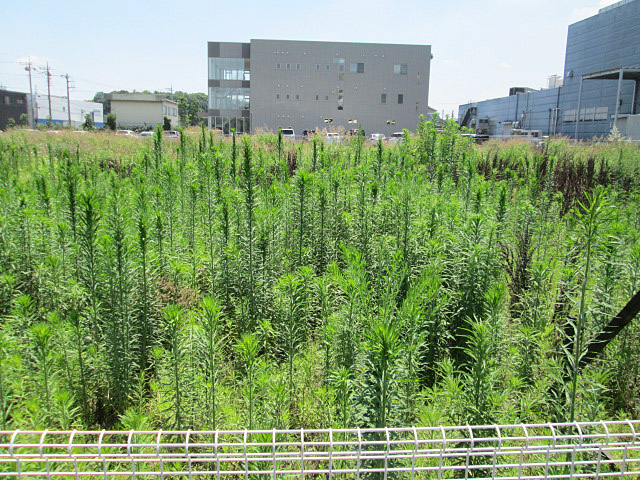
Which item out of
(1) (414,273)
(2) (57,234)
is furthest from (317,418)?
(2) (57,234)

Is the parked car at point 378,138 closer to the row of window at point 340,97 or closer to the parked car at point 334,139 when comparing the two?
the parked car at point 334,139

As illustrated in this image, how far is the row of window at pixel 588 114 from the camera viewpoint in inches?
2199

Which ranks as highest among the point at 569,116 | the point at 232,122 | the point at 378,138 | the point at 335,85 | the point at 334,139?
the point at 335,85

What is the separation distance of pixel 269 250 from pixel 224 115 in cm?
6354

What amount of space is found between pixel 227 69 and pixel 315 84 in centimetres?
1316

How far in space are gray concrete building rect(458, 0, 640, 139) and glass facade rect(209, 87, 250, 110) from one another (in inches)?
1677

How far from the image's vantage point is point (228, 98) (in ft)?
210

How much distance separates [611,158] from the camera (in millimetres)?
17094

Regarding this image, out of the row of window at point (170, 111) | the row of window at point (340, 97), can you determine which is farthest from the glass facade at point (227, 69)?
the row of window at point (170, 111)

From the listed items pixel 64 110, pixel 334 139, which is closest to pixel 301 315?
pixel 334 139

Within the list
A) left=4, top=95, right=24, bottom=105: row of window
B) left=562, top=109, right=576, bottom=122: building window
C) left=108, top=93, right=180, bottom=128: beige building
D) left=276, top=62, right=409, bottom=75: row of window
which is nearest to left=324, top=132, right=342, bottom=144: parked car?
left=276, top=62, right=409, bottom=75: row of window

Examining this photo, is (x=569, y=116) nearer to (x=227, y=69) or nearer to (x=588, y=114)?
(x=588, y=114)

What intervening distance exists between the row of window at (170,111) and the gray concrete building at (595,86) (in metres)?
70.5

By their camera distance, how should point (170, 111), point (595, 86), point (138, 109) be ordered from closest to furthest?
point (595, 86) → point (138, 109) → point (170, 111)
